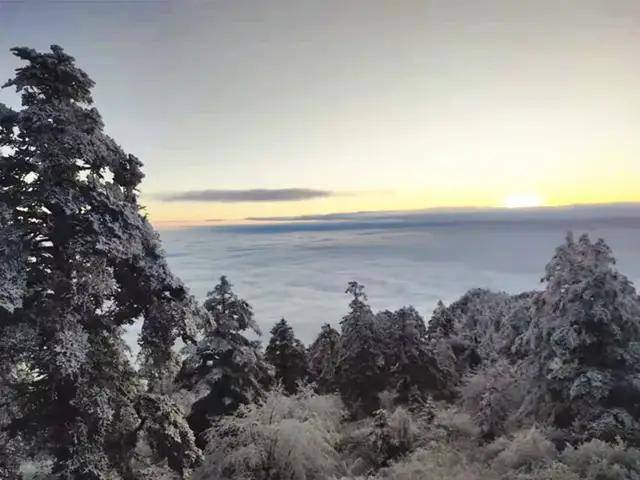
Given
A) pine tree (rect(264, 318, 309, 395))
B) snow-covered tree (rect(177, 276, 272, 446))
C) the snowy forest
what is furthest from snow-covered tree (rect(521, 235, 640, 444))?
pine tree (rect(264, 318, 309, 395))

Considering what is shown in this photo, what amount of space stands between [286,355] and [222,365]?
47.5 feet

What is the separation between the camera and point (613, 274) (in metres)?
21.7

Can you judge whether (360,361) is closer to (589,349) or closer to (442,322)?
(589,349)

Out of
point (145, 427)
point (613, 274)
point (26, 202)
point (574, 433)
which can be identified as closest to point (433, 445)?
point (574, 433)

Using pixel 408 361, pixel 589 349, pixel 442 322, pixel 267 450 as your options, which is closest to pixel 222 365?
pixel 267 450

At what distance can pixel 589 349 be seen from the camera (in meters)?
21.5

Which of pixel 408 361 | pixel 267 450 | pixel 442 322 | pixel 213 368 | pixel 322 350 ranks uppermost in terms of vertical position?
pixel 213 368

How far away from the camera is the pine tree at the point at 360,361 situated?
32.3 metres

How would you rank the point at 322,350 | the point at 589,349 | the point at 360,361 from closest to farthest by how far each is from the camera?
the point at 589,349 < the point at 360,361 < the point at 322,350

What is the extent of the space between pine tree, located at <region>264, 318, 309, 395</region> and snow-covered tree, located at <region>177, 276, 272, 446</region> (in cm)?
1300

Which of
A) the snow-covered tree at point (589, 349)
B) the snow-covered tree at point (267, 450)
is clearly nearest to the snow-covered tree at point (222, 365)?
the snow-covered tree at point (267, 450)

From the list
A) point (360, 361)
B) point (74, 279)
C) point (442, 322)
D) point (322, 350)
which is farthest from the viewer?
point (442, 322)

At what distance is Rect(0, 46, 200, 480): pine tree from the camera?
1023 cm

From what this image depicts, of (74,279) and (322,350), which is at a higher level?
(74,279)
